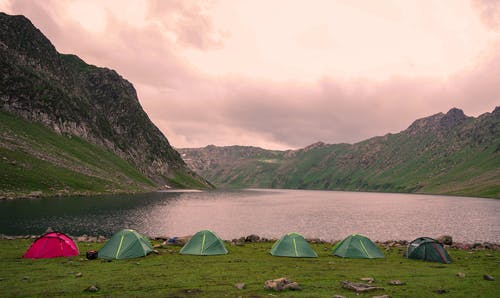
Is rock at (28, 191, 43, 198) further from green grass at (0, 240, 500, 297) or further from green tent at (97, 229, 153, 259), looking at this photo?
green tent at (97, 229, 153, 259)

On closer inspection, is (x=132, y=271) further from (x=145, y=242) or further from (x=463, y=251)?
(x=463, y=251)

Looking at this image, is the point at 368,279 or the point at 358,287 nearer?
the point at 358,287

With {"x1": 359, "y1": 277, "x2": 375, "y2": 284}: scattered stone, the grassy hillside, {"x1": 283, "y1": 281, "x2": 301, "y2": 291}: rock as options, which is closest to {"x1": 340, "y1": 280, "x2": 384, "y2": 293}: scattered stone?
{"x1": 359, "y1": 277, "x2": 375, "y2": 284}: scattered stone

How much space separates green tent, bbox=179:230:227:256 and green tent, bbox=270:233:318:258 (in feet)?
17.8

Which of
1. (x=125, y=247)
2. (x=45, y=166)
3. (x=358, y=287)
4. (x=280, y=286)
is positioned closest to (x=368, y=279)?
(x=358, y=287)

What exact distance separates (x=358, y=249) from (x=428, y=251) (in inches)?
248

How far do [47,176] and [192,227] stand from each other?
94.9 metres

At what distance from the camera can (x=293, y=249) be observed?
110ft

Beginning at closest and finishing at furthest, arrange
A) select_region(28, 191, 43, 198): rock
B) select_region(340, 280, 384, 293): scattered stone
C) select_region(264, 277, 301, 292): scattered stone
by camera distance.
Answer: select_region(340, 280, 384, 293): scattered stone < select_region(264, 277, 301, 292): scattered stone < select_region(28, 191, 43, 198): rock

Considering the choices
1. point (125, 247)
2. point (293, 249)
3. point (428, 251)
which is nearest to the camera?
point (125, 247)

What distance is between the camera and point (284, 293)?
64.0 ft

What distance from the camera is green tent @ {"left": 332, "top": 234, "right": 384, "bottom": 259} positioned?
3297 centimetres

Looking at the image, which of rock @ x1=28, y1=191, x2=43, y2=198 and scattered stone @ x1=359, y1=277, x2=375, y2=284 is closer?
scattered stone @ x1=359, y1=277, x2=375, y2=284

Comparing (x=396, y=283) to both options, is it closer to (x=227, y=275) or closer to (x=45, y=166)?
(x=227, y=275)
